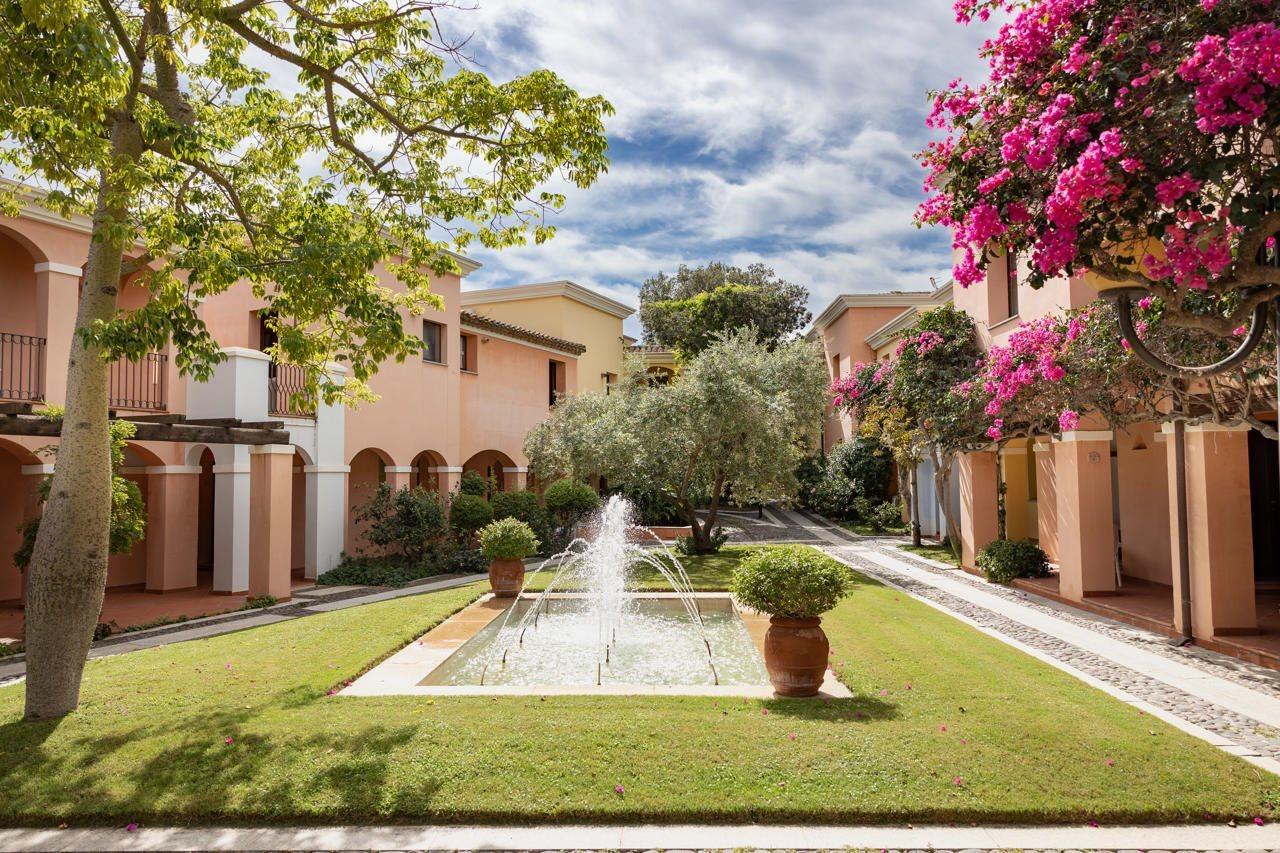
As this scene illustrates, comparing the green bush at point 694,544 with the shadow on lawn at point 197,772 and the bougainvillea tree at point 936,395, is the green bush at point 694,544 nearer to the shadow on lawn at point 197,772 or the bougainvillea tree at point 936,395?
the bougainvillea tree at point 936,395

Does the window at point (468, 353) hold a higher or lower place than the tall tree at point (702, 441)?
higher

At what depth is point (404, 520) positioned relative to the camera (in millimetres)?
18516

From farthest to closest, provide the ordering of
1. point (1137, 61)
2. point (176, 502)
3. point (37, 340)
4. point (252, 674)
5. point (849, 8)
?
1. point (176, 502)
2. point (37, 340)
3. point (252, 674)
4. point (849, 8)
5. point (1137, 61)

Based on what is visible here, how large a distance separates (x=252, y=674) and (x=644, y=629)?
5080 millimetres

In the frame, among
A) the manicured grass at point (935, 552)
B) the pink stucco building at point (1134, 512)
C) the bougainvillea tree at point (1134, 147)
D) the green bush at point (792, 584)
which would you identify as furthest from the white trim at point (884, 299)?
the bougainvillea tree at point (1134, 147)

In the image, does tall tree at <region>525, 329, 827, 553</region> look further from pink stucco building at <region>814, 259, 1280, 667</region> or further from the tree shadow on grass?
the tree shadow on grass

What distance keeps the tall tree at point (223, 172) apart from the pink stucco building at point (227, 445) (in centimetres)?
274

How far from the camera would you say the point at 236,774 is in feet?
18.4

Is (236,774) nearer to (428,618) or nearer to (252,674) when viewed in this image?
(252,674)

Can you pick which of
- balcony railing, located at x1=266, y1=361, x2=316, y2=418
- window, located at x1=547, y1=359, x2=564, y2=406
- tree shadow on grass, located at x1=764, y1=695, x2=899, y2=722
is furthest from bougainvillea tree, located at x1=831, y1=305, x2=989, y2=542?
balcony railing, located at x1=266, y1=361, x2=316, y2=418

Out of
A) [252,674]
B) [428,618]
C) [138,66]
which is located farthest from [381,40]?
[428,618]

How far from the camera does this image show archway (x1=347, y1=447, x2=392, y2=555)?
1892cm

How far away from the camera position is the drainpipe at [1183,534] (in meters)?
10.0

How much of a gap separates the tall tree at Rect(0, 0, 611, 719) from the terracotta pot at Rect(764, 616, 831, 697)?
4501 mm
